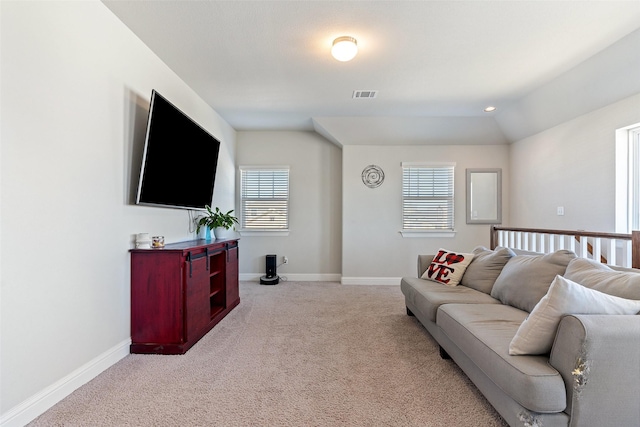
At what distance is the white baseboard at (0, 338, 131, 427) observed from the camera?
1575 mm

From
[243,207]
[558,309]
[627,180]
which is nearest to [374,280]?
[243,207]

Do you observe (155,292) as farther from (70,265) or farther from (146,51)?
(146,51)

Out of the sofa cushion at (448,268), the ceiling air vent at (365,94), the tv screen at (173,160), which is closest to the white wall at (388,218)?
the ceiling air vent at (365,94)

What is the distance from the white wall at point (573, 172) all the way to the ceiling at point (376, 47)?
0.67m

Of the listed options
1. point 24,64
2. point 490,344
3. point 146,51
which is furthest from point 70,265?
point 490,344

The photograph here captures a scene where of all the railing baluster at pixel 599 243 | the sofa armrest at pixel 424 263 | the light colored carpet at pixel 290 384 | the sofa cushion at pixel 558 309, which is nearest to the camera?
the sofa cushion at pixel 558 309

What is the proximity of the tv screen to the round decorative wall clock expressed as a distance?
245 centimetres

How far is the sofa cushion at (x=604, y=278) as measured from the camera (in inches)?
60.9

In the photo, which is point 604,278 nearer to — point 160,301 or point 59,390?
point 160,301

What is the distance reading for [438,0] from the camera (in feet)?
7.00

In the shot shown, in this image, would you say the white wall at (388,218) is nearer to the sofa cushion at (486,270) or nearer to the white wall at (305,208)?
the white wall at (305,208)

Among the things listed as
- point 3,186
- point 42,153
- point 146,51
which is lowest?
point 3,186

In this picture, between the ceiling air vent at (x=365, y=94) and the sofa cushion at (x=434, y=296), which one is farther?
the ceiling air vent at (x=365, y=94)

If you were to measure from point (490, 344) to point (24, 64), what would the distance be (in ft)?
9.13
